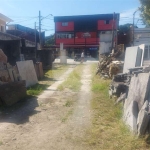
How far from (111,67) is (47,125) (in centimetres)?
826

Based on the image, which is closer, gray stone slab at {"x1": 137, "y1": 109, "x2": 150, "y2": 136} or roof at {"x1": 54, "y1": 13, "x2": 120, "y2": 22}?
gray stone slab at {"x1": 137, "y1": 109, "x2": 150, "y2": 136}

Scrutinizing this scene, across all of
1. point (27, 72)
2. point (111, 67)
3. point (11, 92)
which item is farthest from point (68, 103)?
point (111, 67)

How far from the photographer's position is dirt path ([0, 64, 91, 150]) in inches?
177

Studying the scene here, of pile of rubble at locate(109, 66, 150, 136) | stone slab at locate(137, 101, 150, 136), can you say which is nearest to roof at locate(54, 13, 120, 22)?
pile of rubble at locate(109, 66, 150, 136)

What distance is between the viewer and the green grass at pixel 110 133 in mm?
4293

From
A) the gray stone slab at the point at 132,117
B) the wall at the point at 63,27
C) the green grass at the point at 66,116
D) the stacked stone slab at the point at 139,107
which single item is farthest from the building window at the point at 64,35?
the gray stone slab at the point at 132,117

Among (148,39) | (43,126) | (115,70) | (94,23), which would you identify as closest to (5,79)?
(43,126)

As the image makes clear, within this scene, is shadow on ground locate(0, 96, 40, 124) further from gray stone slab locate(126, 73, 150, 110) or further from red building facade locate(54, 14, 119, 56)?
red building facade locate(54, 14, 119, 56)

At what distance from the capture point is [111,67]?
1313cm

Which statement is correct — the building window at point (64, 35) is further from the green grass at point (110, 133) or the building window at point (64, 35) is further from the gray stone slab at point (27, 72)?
the green grass at point (110, 133)

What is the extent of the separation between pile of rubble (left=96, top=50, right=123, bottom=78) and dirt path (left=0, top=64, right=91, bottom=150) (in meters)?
5.04

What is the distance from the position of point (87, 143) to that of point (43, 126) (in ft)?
5.04

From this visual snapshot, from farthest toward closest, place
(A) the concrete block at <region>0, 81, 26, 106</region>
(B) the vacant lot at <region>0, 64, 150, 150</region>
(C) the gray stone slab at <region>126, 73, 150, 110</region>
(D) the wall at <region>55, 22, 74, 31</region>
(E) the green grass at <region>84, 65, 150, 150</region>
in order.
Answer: (D) the wall at <region>55, 22, 74, 31</region>, (A) the concrete block at <region>0, 81, 26, 106</region>, (C) the gray stone slab at <region>126, 73, 150, 110</region>, (B) the vacant lot at <region>0, 64, 150, 150</region>, (E) the green grass at <region>84, 65, 150, 150</region>

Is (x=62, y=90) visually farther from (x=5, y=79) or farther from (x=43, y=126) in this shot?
(x=43, y=126)
